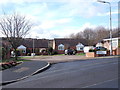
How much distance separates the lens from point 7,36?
26.3 metres

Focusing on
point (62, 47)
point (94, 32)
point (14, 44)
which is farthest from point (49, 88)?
point (94, 32)

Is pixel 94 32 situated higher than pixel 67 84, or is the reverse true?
pixel 94 32

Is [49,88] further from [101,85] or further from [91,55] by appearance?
[91,55]

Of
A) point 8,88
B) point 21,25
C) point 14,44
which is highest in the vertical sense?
point 21,25

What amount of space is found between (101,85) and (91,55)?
20.1 m

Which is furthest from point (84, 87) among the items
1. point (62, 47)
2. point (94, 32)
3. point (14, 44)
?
point (94, 32)

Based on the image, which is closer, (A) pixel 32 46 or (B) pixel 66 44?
(A) pixel 32 46

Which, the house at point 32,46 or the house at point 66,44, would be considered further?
the house at point 66,44

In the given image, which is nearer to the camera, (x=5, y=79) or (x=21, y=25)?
(x=5, y=79)

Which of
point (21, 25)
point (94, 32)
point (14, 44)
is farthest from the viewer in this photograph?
point (94, 32)

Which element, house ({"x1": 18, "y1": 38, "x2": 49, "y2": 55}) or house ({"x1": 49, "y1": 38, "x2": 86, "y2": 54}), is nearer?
house ({"x1": 18, "y1": 38, "x2": 49, "y2": 55})

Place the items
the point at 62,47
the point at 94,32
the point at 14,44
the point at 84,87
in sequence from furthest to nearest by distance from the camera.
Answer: the point at 94,32 < the point at 62,47 < the point at 14,44 < the point at 84,87

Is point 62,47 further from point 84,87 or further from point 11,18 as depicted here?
point 84,87

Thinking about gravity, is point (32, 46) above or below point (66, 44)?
below
